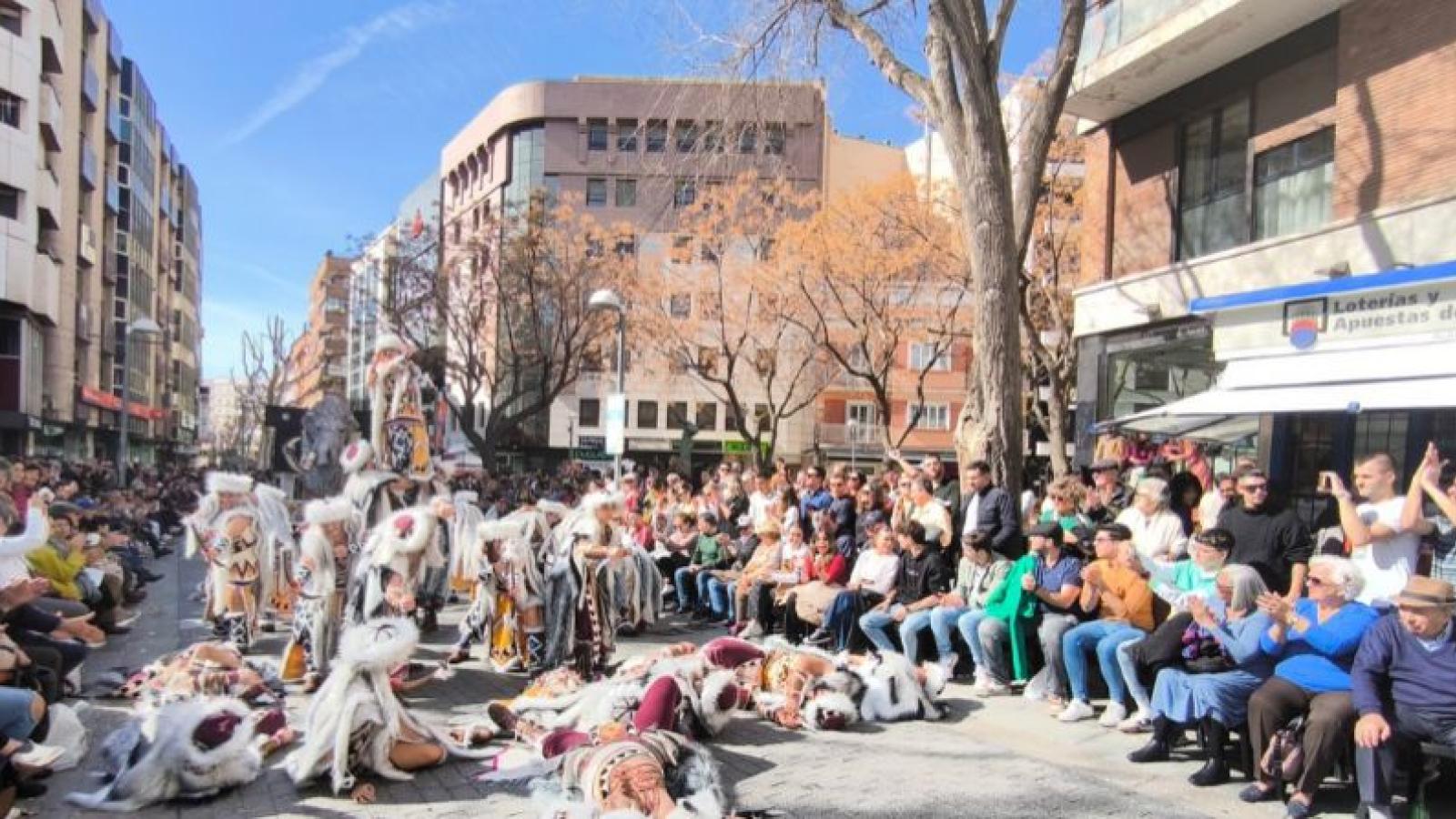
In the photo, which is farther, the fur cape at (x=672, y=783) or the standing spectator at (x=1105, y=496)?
the standing spectator at (x=1105, y=496)

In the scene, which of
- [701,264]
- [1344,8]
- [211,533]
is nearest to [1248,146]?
[1344,8]

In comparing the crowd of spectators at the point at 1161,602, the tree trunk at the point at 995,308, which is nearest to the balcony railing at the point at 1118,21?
the tree trunk at the point at 995,308

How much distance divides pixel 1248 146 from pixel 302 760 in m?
13.8

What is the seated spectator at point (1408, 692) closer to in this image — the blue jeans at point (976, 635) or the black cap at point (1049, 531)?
the black cap at point (1049, 531)

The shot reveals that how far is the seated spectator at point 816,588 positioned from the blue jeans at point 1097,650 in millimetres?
2528

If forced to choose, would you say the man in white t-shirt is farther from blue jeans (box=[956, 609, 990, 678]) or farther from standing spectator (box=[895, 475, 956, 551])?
standing spectator (box=[895, 475, 956, 551])

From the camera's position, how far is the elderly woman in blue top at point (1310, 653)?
5.32m

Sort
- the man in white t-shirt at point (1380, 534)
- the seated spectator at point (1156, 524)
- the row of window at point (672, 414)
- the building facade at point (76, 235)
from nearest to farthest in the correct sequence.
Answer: the man in white t-shirt at point (1380, 534), the seated spectator at point (1156, 524), the building facade at point (76, 235), the row of window at point (672, 414)

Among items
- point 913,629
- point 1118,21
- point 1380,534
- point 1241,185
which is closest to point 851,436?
point 1118,21

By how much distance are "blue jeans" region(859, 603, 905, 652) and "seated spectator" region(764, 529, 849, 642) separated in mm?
548

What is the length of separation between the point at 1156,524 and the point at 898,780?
3.21m

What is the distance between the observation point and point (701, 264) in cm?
3209

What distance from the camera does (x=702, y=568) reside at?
40.7 feet

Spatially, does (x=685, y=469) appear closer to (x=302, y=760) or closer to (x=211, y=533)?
(x=211, y=533)
